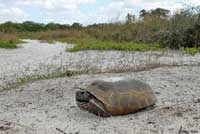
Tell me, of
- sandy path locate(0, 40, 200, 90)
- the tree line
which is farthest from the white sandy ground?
the tree line

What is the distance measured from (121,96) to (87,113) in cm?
46

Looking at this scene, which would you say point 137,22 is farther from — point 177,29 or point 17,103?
point 17,103

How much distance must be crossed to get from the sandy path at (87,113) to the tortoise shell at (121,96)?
88 mm

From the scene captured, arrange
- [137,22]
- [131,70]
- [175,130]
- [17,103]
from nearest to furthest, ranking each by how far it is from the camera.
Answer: [175,130], [17,103], [131,70], [137,22]

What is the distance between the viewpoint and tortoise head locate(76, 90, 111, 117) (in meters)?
4.49

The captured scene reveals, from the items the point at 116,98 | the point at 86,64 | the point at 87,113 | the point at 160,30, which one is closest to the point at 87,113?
the point at 87,113

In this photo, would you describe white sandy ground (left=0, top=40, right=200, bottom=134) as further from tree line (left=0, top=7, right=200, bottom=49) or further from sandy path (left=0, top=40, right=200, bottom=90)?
tree line (left=0, top=7, right=200, bottom=49)

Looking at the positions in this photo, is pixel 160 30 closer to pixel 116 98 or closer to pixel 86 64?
pixel 86 64

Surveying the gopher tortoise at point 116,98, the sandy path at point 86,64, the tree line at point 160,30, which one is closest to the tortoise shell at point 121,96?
the gopher tortoise at point 116,98

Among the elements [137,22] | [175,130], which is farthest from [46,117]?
[137,22]

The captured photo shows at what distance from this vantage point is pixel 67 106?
5.10 meters

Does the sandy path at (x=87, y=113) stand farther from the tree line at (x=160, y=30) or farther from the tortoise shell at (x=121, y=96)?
the tree line at (x=160, y=30)

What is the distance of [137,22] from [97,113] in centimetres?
1415

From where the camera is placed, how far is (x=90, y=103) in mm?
4551
